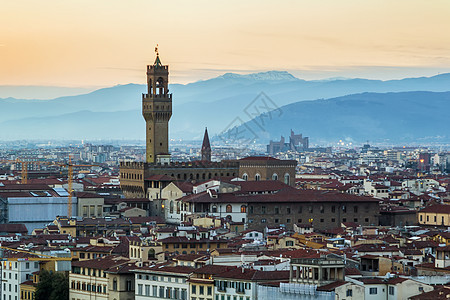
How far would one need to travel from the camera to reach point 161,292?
48.8 meters

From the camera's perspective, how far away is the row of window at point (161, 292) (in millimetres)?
47781

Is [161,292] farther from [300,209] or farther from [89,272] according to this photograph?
[300,209]

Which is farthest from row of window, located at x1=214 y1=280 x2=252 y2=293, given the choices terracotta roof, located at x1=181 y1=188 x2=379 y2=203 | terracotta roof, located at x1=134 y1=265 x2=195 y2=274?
terracotta roof, located at x1=181 y1=188 x2=379 y2=203

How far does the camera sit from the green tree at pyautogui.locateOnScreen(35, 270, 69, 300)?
52.9 metres

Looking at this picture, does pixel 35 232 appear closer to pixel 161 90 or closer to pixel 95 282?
pixel 95 282

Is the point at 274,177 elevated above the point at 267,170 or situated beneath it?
situated beneath

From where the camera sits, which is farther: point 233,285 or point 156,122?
point 156,122

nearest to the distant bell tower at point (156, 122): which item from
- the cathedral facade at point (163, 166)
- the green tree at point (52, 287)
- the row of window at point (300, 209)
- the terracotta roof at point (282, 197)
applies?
the cathedral facade at point (163, 166)

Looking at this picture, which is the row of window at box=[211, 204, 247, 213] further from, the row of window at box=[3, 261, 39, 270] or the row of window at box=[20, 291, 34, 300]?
the row of window at box=[20, 291, 34, 300]

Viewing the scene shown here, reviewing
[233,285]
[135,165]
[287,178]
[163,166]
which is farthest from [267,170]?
[233,285]

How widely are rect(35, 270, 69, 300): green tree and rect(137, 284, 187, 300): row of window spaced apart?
4.58m

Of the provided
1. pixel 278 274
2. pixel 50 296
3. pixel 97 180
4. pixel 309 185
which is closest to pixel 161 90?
pixel 309 185

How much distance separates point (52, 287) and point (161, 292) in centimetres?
654

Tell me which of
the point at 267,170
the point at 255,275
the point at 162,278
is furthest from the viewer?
the point at 267,170
